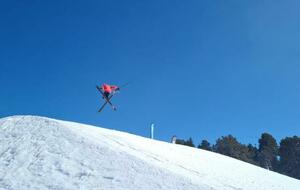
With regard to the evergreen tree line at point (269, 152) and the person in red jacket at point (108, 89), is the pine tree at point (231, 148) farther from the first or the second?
the person in red jacket at point (108, 89)

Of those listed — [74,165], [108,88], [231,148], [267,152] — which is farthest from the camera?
[267,152]

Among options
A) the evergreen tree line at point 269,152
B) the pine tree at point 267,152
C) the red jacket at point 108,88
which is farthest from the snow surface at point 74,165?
the pine tree at point 267,152

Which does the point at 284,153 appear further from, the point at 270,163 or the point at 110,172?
the point at 110,172

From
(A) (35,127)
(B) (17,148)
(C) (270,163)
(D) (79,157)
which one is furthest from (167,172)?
(C) (270,163)

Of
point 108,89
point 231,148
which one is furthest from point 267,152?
point 108,89

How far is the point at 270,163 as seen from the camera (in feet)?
270

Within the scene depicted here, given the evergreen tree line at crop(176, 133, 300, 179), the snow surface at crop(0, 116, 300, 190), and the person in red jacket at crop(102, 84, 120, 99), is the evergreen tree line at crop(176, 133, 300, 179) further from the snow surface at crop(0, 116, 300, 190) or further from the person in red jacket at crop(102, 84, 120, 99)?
the snow surface at crop(0, 116, 300, 190)

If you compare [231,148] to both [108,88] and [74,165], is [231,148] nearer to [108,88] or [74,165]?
[108,88]

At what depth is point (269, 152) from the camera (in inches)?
3258

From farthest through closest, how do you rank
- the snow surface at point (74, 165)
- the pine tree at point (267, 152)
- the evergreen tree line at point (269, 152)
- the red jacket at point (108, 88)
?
the pine tree at point (267, 152) < the evergreen tree line at point (269, 152) < the red jacket at point (108, 88) < the snow surface at point (74, 165)

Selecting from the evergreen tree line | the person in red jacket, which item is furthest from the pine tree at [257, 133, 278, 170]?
the person in red jacket

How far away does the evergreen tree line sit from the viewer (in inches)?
3000

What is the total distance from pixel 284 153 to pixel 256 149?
12.6 metres

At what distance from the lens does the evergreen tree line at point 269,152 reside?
76.2 m
